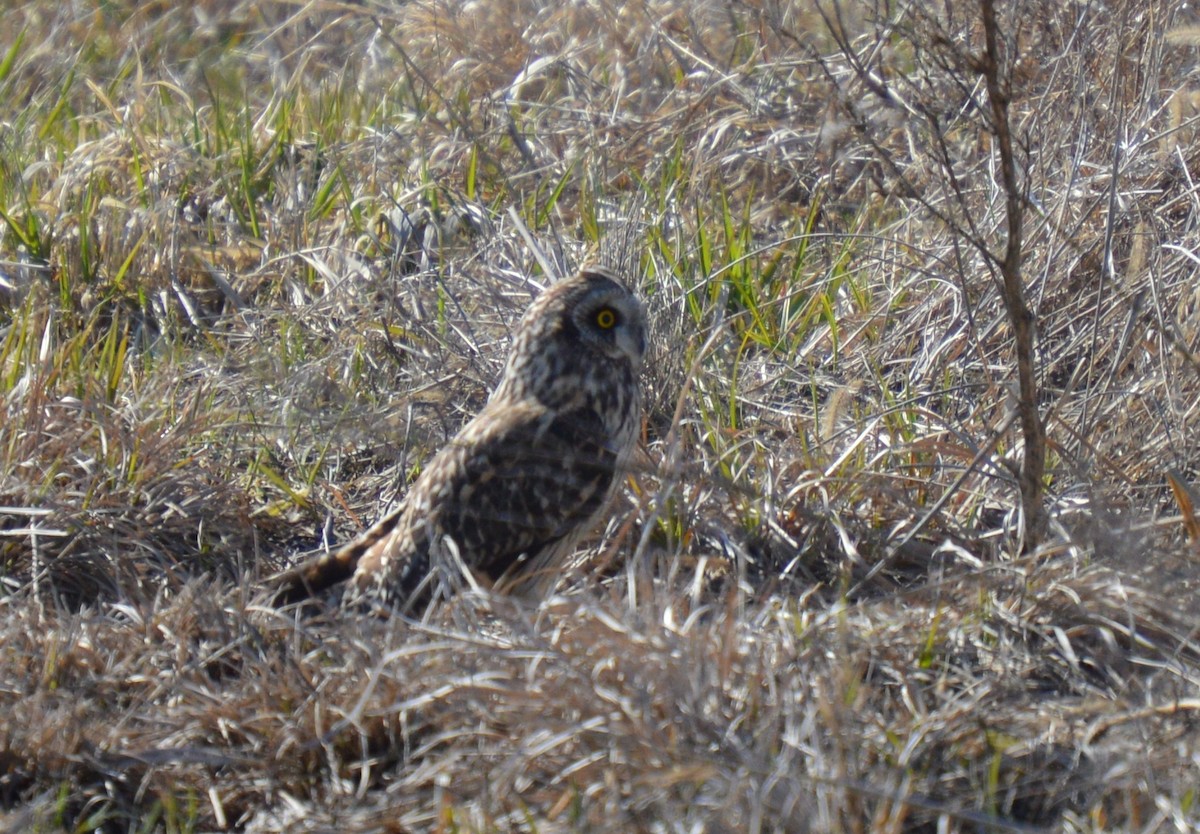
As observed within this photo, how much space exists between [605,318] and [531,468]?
0.44 metres

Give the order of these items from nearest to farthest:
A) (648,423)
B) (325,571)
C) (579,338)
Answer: (325,571)
(579,338)
(648,423)

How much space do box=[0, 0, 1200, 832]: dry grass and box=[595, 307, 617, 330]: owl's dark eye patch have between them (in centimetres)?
25

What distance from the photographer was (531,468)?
11.5 feet

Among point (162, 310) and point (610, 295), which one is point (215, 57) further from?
point (610, 295)

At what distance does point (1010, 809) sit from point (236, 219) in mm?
3642

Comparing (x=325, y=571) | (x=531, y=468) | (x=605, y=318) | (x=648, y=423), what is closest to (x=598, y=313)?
(x=605, y=318)

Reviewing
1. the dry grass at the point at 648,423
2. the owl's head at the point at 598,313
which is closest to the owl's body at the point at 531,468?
the owl's head at the point at 598,313

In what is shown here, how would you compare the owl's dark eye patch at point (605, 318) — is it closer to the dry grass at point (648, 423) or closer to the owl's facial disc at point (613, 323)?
the owl's facial disc at point (613, 323)

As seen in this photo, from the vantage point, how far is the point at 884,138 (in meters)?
5.30

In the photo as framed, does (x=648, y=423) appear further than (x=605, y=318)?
Yes

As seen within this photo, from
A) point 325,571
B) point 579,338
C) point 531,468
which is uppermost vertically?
point 579,338

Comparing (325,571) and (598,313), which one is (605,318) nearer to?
(598,313)

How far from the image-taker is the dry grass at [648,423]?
259 cm

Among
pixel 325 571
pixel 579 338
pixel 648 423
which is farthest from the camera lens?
pixel 648 423
